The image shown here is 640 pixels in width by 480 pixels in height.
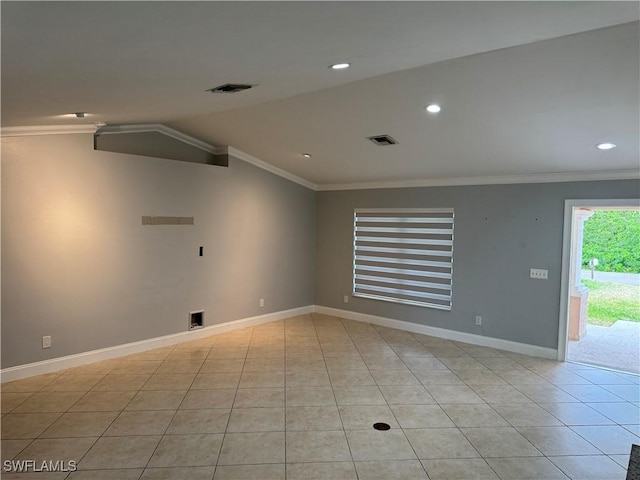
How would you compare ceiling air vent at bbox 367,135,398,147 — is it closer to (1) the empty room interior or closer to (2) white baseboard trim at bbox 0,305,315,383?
(1) the empty room interior

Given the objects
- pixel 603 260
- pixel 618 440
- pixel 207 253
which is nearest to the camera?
pixel 618 440

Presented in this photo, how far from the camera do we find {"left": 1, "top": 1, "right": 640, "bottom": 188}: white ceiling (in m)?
1.78

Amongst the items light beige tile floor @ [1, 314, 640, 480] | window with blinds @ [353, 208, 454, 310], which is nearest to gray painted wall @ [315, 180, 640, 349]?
window with blinds @ [353, 208, 454, 310]

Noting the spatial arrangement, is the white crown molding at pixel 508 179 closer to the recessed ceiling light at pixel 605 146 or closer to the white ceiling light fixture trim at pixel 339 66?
the recessed ceiling light at pixel 605 146

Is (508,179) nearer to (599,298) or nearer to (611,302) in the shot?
(599,298)

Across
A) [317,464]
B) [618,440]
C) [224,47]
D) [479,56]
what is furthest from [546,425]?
[224,47]

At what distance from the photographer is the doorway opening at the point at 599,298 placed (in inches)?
187

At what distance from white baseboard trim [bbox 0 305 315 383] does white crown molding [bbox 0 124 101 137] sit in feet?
7.86

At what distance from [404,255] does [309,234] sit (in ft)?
6.14

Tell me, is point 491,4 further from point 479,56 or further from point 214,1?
point 214,1

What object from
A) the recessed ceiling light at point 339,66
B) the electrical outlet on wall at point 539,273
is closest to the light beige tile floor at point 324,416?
the electrical outlet on wall at point 539,273

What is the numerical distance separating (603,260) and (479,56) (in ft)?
16.2

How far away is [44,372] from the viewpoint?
13.9ft
